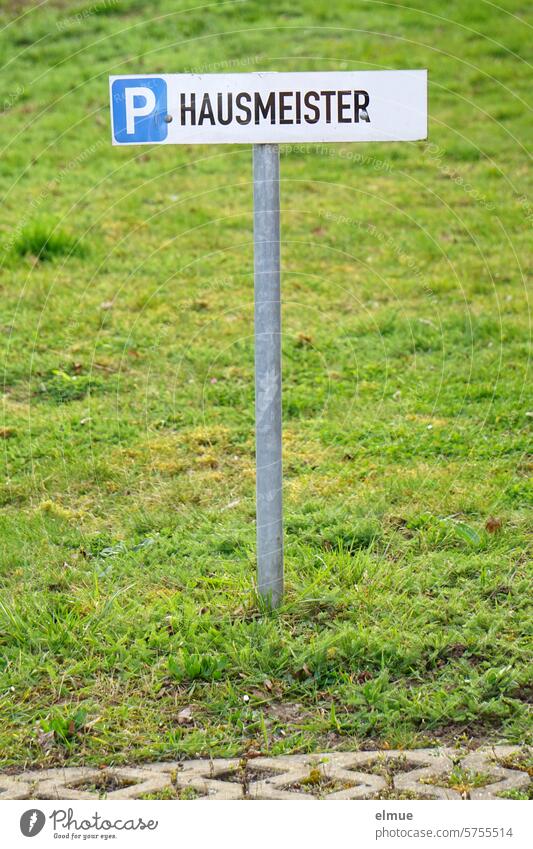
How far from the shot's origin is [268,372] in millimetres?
3271

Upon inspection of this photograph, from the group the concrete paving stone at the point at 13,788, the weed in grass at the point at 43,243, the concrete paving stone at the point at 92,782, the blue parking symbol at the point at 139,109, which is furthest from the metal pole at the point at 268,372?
the weed in grass at the point at 43,243

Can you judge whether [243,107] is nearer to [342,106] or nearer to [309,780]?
[342,106]

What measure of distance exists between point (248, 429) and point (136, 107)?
2056 mm

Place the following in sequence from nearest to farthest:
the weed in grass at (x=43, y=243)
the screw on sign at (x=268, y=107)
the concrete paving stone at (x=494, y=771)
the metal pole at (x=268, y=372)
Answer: the concrete paving stone at (x=494, y=771) < the screw on sign at (x=268, y=107) < the metal pole at (x=268, y=372) < the weed in grass at (x=43, y=243)

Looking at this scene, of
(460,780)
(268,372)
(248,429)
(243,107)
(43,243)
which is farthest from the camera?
(43,243)

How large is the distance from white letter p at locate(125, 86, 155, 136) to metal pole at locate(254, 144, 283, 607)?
1.19 ft

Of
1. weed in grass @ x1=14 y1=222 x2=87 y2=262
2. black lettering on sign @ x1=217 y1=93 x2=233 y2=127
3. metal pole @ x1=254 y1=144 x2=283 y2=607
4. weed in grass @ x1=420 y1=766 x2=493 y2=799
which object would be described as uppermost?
weed in grass @ x1=14 y1=222 x2=87 y2=262

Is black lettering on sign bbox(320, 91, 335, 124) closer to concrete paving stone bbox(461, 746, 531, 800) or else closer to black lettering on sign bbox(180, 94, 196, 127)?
black lettering on sign bbox(180, 94, 196, 127)

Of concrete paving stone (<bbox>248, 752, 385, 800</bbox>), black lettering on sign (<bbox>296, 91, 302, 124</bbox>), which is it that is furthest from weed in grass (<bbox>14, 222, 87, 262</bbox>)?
concrete paving stone (<bbox>248, 752, 385, 800</bbox>)

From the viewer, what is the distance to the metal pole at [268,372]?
10.4 feet

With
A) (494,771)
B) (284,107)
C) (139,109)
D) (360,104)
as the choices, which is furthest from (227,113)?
(494,771)

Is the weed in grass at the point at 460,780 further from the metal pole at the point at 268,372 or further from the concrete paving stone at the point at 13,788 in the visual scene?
the concrete paving stone at the point at 13,788

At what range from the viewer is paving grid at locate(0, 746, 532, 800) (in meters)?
2.65

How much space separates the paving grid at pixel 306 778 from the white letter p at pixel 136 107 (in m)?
1.94
